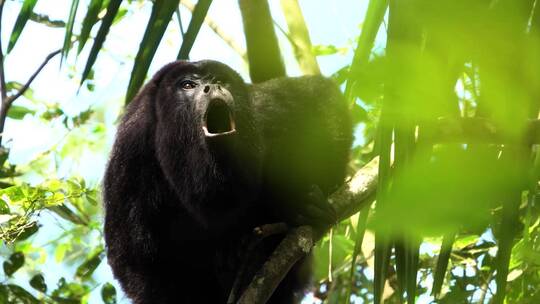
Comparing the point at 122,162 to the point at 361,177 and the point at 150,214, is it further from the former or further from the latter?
the point at 361,177

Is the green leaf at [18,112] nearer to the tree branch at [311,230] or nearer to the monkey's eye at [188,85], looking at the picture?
the monkey's eye at [188,85]

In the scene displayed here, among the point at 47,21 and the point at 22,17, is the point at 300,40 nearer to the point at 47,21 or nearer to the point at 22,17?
the point at 47,21

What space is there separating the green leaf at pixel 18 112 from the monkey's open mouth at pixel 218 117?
4.09ft

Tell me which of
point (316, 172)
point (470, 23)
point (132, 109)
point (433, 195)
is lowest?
point (433, 195)

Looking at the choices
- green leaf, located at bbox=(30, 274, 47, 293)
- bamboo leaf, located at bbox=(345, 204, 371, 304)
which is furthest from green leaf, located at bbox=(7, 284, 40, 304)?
bamboo leaf, located at bbox=(345, 204, 371, 304)

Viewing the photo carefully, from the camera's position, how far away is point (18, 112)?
3197 millimetres

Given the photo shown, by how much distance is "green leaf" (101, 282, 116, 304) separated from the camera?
9.62 ft

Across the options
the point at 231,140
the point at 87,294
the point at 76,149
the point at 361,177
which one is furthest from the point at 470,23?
the point at 76,149

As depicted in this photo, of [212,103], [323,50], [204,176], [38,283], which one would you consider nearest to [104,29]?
[212,103]

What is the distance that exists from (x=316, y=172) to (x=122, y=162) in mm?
736

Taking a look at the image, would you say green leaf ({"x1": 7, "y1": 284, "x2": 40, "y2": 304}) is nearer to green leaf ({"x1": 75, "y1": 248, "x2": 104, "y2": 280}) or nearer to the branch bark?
green leaf ({"x1": 75, "y1": 248, "x2": 104, "y2": 280})

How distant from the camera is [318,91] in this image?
110 inches

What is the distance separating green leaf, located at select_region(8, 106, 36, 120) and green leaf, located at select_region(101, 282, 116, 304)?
92 cm

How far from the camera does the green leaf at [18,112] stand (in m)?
3.18
